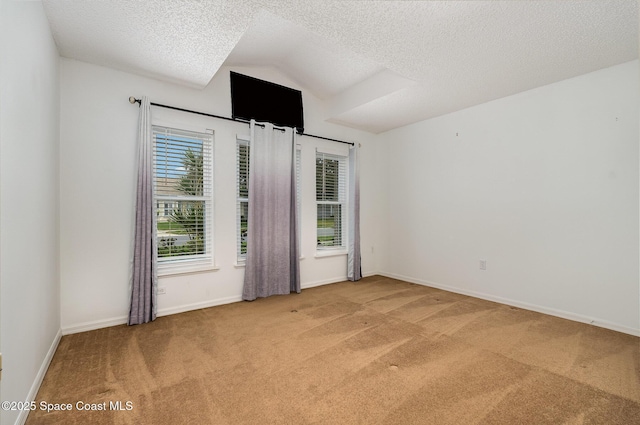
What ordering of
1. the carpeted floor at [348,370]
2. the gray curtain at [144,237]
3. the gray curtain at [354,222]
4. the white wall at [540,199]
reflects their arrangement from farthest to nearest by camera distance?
1. the gray curtain at [354,222]
2. the gray curtain at [144,237]
3. the white wall at [540,199]
4. the carpeted floor at [348,370]

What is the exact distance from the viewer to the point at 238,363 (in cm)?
214

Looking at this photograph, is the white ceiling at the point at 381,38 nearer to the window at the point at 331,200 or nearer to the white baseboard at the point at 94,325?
the window at the point at 331,200

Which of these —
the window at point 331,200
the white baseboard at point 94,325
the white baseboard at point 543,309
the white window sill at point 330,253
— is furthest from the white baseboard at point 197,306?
the white baseboard at point 543,309

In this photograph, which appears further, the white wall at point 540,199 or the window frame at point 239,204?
the window frame at point 239,204

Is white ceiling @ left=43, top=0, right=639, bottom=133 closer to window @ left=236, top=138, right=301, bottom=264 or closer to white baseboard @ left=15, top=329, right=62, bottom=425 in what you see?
window @ left=236, top=138, right=301, bottom=264

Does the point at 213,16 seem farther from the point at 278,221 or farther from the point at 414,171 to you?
the point at 414,171

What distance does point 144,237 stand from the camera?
290 cm

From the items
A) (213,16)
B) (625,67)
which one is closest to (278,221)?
(213,16)

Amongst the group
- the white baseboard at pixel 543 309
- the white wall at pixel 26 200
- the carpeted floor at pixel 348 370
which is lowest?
the carpeted floor at pixel 348 370

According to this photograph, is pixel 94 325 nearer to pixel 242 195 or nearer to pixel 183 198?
pixel 183 198

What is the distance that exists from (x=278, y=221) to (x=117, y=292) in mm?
1933

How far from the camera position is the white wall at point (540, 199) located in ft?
9.07

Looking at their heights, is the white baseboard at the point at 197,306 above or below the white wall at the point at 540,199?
below

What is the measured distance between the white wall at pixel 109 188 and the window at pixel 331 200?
1.55 metres
